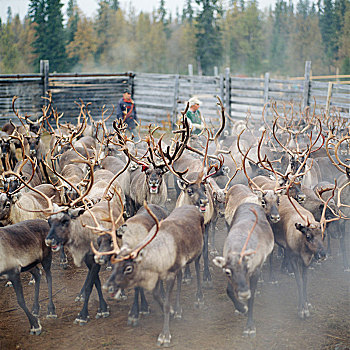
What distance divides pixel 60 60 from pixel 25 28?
4.66 m

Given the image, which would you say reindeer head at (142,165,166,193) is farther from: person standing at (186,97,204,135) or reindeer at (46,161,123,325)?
person standing at (186,97,204,135)

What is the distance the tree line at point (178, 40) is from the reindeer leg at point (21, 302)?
70.0 feet

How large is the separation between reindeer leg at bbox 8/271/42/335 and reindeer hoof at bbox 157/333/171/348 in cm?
151

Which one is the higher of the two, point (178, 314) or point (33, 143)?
point (33, 143)

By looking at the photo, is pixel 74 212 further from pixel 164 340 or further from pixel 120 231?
pixel 164 340

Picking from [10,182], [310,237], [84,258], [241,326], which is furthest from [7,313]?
[310,237]

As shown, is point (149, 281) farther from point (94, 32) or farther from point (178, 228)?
point (94, 32)

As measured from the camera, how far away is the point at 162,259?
561 cm

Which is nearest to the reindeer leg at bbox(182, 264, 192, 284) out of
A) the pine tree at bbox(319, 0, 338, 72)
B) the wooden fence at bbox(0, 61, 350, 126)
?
the wooden fence at bbox(0, 61, 350, 126)

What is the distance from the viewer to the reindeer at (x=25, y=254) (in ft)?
19.2

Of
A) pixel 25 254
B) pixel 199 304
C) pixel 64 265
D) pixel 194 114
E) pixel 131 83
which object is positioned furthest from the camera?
pixel 131 83

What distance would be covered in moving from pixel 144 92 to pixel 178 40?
148 ft

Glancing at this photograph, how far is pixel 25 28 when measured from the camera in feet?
139

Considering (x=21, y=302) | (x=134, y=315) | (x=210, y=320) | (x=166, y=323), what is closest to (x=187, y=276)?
(x=210, y=320)
